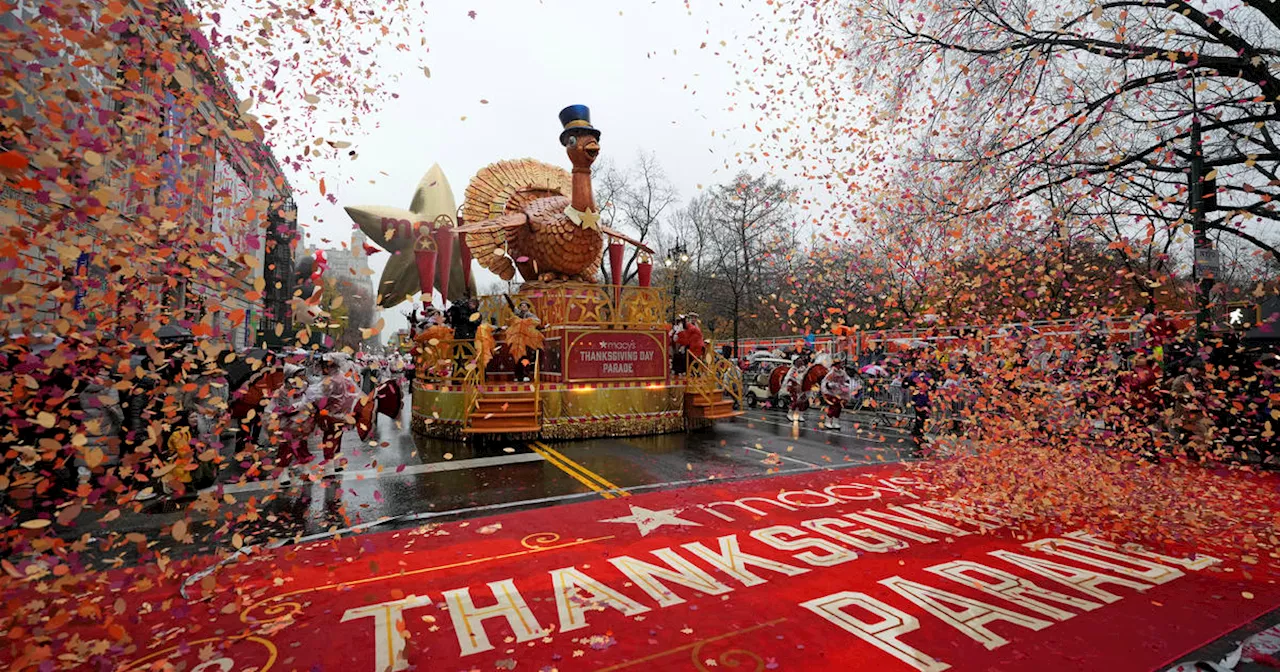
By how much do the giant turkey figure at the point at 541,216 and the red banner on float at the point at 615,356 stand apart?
2.59 metres

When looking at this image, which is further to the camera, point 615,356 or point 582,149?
point 582,149

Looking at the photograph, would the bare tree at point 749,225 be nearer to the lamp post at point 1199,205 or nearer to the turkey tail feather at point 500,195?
the turkey tail feather at point 500,195

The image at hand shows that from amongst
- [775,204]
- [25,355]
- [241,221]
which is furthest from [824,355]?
[775,204]

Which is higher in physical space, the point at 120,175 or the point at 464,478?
the point at 120,175

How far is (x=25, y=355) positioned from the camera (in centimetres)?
249

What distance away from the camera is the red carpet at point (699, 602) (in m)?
3.31

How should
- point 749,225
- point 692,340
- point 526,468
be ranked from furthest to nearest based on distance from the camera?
point 749,225
point 692,340
point 526,468

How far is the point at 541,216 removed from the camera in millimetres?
13977

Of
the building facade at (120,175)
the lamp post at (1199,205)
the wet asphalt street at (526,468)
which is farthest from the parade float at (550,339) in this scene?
the lamp post at (1199,205)

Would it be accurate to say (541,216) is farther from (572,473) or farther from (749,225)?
(749,225)

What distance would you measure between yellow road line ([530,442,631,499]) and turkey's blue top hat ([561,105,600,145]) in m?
7.31

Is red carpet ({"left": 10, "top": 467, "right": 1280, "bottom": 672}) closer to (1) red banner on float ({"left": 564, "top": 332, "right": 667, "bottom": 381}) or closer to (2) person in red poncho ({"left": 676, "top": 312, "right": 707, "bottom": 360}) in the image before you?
(1) red banner on float ({"left": 564, "top": 332, "right": 667, "bottom": 381})

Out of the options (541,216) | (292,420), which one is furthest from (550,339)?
(292,420)

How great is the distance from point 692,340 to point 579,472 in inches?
238
